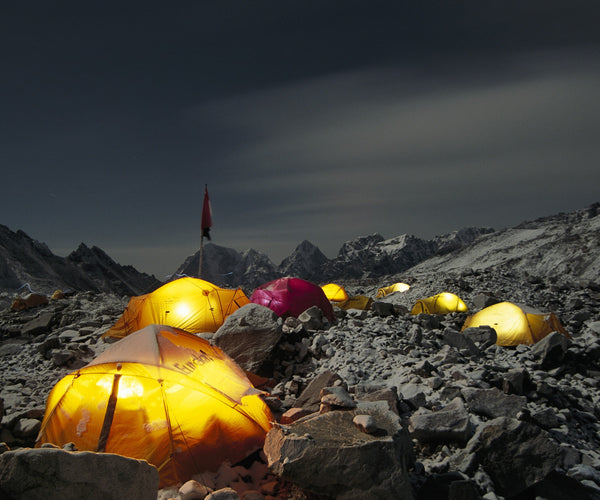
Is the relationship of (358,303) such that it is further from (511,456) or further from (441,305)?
(511,456)

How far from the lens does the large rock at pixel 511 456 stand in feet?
14.1

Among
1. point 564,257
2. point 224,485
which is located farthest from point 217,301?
point 564,257

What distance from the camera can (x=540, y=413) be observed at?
568cm

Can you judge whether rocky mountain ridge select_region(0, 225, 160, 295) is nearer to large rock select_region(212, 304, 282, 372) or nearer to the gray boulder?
large rock select_region(212, 304, 282, 372)

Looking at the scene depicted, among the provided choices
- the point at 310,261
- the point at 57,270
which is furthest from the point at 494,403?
the point at 310,261

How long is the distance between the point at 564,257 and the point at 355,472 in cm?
5268

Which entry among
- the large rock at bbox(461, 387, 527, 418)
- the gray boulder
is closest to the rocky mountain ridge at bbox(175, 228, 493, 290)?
the gray boulder

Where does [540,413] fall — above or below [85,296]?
below

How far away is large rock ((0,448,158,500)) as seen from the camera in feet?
10.5

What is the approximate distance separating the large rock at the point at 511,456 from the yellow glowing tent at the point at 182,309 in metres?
9.99

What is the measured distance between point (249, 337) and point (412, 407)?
438 centimetres

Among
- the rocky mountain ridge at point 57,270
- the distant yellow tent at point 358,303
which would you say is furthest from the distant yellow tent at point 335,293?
the rocky mountain ridge at point 57,270

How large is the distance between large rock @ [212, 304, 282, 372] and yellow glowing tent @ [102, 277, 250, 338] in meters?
4.10

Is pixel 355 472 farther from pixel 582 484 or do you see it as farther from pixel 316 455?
pixel 582 484
